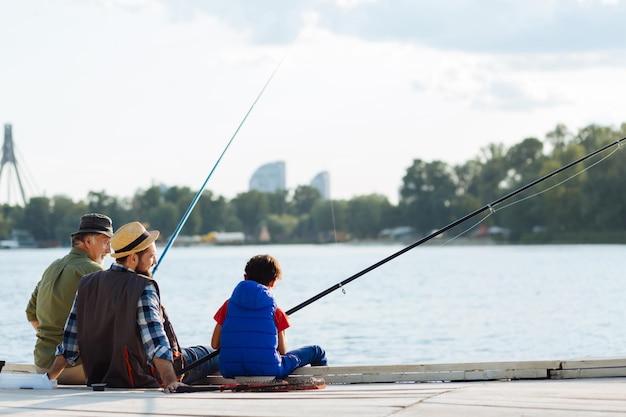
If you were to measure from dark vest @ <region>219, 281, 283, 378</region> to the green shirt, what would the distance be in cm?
59

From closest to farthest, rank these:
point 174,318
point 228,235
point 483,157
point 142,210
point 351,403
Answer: point 351,403, point 174,318, point 483,157, point 142,210, point 228,235

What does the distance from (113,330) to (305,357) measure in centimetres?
88

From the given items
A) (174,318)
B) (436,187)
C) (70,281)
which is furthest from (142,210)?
(70,281)

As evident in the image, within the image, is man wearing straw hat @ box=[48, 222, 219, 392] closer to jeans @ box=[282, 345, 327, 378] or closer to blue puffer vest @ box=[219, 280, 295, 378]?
blue puffer vest @ box=[219, 280, 295, 378]

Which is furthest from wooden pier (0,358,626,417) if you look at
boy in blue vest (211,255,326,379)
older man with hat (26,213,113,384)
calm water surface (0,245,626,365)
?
calm water surface (0,245,626,365)

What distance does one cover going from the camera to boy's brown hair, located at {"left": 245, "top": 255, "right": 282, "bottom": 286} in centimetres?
430

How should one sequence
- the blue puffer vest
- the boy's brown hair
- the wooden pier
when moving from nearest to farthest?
the wooden pier, the blue puffer vest, the boy's brown hair

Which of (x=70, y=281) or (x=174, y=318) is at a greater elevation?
(x=70, y=281)

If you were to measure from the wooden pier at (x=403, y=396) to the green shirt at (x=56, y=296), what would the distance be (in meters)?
0.38

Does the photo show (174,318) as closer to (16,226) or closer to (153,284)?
(153,284)

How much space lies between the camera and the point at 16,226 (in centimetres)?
8825

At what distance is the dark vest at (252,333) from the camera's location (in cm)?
420

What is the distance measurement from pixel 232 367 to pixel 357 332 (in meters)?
11.1

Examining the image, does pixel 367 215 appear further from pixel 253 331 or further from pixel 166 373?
pixel 166 373
